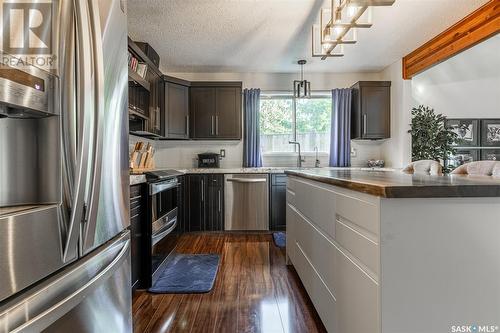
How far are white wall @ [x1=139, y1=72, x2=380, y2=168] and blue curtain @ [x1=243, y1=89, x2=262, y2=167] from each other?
0.23 metres

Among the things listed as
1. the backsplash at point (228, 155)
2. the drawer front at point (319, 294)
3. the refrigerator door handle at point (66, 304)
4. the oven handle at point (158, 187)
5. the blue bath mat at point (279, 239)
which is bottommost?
the blue bath mat at point (279, 239)

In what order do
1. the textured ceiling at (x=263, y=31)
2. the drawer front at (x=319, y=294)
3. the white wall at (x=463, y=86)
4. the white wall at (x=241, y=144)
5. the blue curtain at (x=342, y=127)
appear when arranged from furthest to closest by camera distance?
the white wall at (x=463, y=86) → the white wall at (x=241, y=144) → the blue curtain at (x=342, y=127) → the textured ceiling at (x=263, y=31) → the drawer front at (x=319, y=294)

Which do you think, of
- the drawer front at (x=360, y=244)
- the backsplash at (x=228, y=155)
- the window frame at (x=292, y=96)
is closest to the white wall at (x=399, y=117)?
the backsplash at (x=228, y=155)

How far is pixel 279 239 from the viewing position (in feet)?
12.7

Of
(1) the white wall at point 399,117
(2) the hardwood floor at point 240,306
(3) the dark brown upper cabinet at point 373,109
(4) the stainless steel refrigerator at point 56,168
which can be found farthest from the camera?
(3) the dark brown upper cabinet at point 373,109

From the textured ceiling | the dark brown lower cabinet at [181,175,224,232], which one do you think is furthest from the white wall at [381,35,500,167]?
the dark brown lower cabinet at [181,175,224,232]

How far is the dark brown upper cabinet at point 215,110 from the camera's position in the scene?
14.9ft

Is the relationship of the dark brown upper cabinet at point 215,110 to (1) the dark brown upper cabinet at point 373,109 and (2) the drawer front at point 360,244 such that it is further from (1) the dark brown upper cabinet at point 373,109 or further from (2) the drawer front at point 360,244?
(2) the drawer front at point 360,244

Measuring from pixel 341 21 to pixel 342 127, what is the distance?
2626 mm

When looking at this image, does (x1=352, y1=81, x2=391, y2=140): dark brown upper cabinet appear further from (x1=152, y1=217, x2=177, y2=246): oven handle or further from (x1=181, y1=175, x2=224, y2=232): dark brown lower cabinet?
(x1=152, y1=217, x2=177, y2=246): oven handle

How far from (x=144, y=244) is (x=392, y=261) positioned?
1.91 m

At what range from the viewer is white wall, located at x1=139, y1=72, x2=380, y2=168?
488cm

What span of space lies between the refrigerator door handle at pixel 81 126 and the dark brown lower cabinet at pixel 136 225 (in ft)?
4.47

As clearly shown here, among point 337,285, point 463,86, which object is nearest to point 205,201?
point 337,285
